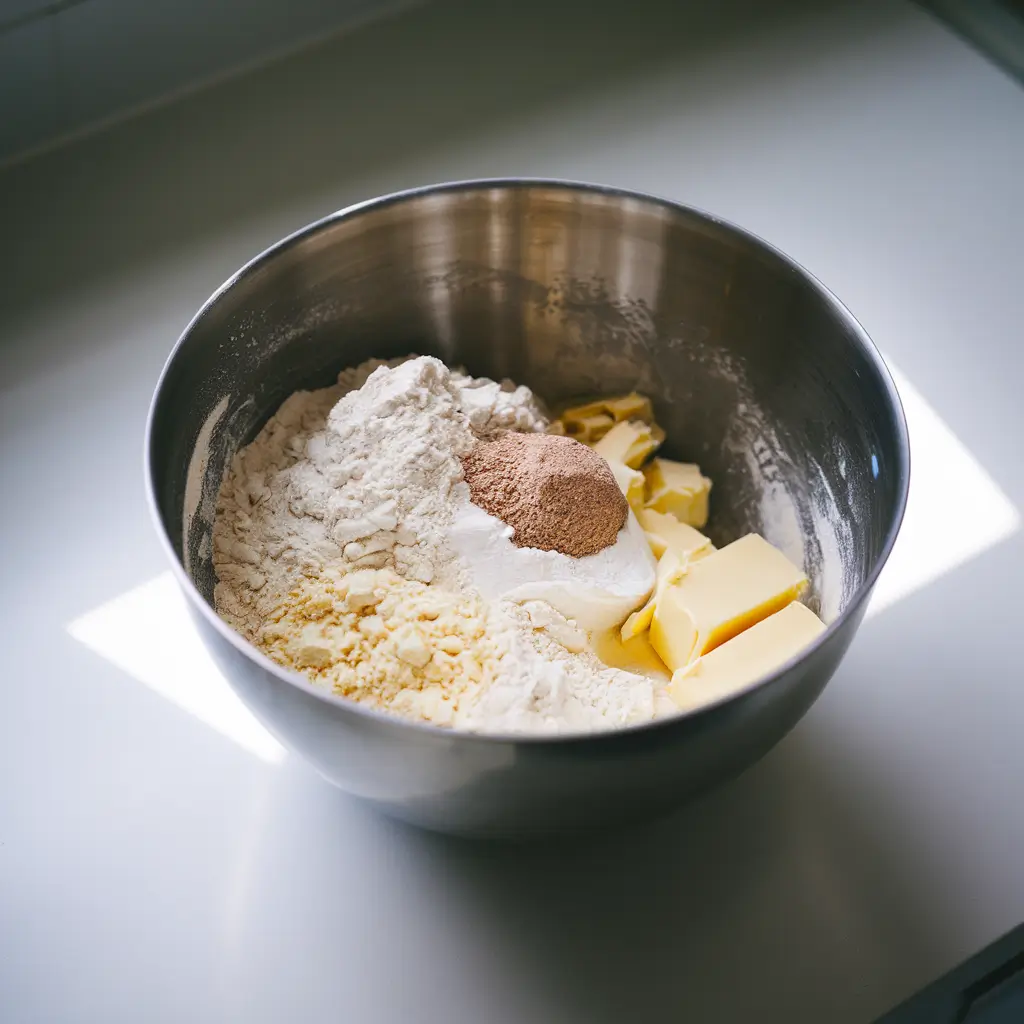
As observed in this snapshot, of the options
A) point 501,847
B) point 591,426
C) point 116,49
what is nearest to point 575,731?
point 501,847

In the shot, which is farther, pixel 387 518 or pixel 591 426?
pixel 591 426

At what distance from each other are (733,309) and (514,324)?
8.5 inches

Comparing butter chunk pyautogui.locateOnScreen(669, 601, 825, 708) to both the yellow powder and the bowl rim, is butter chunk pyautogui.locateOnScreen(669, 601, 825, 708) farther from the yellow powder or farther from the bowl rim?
the yellow powder

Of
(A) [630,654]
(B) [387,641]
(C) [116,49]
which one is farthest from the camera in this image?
(C) [116,49]

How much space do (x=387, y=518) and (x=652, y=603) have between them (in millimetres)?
230

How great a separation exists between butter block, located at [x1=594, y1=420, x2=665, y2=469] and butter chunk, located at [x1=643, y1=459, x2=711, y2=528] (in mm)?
19

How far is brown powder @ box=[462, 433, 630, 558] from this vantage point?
944 millimetres

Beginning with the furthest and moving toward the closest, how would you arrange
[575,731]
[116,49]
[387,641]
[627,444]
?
1. [116,49]
2. [627,444]
3. [387,641]
4. [575,731]

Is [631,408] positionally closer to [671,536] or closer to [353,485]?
[671,536]

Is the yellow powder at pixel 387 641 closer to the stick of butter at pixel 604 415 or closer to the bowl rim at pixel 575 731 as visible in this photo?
the bowl rim at pixel 575 731

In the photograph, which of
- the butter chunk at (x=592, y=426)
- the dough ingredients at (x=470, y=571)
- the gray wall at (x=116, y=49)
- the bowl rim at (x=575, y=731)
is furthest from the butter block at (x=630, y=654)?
the gray wall at (x=116, y=49)

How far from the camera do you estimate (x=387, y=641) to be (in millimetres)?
852

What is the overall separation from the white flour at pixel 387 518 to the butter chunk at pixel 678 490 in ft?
0.50

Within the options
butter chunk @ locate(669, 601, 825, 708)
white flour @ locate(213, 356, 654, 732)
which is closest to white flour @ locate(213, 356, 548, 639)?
white flour @ locate(213, 356, 654, 732)
